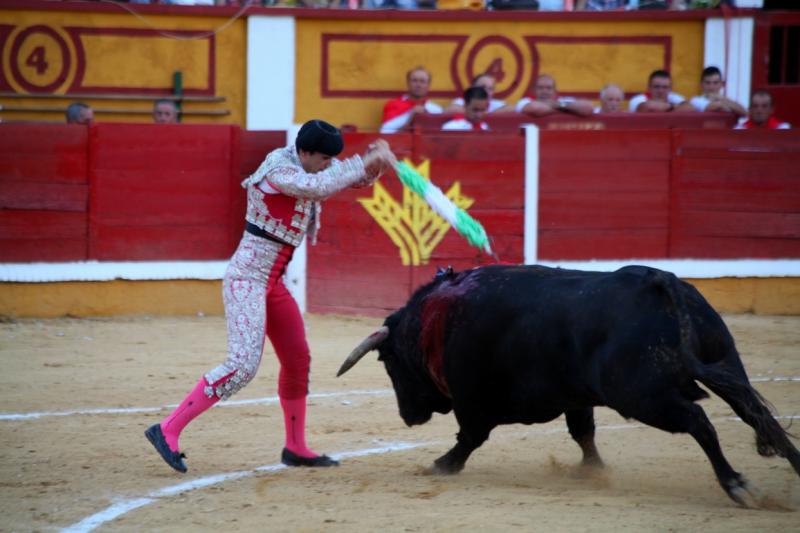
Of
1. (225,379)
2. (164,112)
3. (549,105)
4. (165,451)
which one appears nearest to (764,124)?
(549,105)

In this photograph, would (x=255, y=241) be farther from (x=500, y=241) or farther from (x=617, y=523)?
(x=500, y=241)

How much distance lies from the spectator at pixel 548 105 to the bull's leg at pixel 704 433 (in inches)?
209

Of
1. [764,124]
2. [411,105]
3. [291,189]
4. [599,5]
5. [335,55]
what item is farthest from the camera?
[599,5]

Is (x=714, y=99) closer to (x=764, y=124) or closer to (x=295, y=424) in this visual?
(x=764, y=124)

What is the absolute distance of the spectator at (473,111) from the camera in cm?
834

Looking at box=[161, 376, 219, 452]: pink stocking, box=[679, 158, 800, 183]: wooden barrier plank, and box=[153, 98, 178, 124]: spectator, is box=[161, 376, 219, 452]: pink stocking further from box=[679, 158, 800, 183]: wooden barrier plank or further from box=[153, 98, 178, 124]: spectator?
box=[679, 158, 800, 183]: wooden barrier plank

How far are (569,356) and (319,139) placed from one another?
106cm

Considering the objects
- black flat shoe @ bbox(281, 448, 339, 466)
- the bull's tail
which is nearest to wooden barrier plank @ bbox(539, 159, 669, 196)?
black flat shoe @ bbox(281, 448, 339, 466)

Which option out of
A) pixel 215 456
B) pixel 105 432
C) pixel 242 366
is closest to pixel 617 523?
pixel 242 366

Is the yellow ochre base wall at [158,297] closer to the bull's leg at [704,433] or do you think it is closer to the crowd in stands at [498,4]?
the crowd in stands at [498,4]

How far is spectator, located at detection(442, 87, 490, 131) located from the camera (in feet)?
27.4

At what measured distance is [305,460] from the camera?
439 centimetres

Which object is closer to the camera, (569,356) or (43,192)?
(569,356)

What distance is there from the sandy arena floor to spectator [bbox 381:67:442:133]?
8.65 feet
